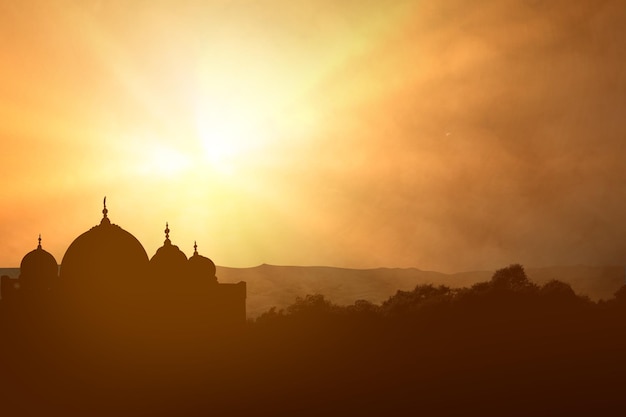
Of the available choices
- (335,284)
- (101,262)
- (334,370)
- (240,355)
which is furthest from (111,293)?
(335,284)

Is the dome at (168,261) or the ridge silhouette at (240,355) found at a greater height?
the dome at (168,261)

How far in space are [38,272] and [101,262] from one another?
3.71m

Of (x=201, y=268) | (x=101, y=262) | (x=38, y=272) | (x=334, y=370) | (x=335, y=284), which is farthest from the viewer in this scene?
(x=335, y=284)

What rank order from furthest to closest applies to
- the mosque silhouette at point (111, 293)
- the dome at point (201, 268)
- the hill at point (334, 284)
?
the hill at point (334, 284), the dome at point (201, 268), the mosque silhouette at point (111, 293)

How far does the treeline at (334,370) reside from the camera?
3997 cm

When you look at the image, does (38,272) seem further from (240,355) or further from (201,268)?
(240,355)

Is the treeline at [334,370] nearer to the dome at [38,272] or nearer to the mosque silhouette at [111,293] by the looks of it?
the mosque silhouette at [111,293]

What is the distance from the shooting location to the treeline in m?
40.0

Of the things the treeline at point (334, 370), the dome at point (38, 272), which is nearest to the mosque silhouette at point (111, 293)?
the dome at point (38, 272)

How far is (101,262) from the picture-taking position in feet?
151

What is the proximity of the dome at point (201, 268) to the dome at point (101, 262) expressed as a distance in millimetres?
3693

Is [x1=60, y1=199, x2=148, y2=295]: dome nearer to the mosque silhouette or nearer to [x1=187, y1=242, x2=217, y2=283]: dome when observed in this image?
the mosque silhouette

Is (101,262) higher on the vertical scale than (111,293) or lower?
higher

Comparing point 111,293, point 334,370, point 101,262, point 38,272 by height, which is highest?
point 101,262
